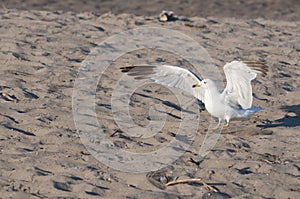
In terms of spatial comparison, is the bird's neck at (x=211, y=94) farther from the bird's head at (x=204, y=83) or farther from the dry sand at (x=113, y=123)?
the dry sand at (x=113, y=123)

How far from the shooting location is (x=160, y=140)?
22.1 ft

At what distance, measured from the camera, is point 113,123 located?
7078 mm

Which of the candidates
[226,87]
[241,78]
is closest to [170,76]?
[226,87]

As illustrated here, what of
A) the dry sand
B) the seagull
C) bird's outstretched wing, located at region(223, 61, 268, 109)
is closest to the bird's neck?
the seagull

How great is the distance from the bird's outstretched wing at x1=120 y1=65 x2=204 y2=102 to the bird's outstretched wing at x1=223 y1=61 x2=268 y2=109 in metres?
0.37

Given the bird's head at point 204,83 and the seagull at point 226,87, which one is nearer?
the seagull at point 226,87

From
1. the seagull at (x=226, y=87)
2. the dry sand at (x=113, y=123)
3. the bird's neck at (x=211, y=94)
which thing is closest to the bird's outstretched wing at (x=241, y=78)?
the seagull at (x=226, y=87)

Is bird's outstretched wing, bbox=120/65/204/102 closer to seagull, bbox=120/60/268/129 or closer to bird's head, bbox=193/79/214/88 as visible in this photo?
seagull, bbox=120/60/268/129

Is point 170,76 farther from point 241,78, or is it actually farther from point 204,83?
point 241,78

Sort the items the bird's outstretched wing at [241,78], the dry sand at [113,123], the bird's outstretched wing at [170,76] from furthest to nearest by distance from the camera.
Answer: the bird's outstretched wing at [170,76] → the bird's outstretched wing at [241,78] → the dry sand at [113,123]

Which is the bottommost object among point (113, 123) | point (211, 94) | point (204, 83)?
point (113, 123)

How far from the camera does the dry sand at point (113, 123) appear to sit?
5656mm

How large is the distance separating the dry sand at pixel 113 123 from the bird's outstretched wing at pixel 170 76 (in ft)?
0.85

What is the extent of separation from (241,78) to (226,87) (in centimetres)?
24
